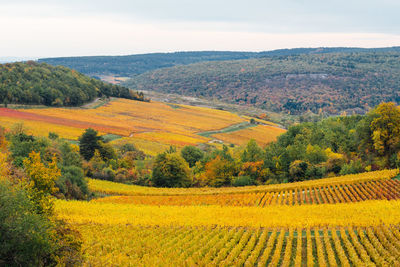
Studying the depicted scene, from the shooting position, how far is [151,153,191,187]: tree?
206ft

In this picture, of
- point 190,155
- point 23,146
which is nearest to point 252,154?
point 190,155

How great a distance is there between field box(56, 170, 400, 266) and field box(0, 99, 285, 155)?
45.0 meters

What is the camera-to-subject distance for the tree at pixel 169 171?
62750mm

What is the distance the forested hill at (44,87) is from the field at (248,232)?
261 feet

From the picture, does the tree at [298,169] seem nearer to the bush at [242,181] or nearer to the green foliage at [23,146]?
the bush at [242,181]

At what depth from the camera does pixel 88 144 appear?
72062mm

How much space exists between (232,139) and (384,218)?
81.1m

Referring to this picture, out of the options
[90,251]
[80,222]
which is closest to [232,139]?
[80,222]

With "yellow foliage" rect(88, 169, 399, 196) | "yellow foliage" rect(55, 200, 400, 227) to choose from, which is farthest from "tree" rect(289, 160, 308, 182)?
"yellow foliage" rect(55, 200, 400, 227)

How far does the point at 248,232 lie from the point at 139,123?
88.0 metres

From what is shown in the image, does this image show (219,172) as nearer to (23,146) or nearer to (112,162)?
(112,162)

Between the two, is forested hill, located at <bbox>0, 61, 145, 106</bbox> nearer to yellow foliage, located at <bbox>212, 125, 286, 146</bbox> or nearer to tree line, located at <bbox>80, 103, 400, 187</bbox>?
tree line, located at <bbox>80, 103, 400, 187</bbox>

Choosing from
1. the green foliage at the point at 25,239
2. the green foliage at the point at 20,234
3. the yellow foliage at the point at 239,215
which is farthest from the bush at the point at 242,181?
the green foliage at the point at 20,234

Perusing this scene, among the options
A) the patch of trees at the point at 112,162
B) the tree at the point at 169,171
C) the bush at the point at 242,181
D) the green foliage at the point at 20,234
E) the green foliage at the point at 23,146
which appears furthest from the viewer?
the patch of trees at the point at 112,162
